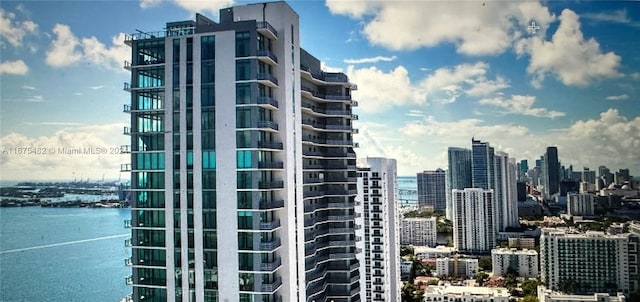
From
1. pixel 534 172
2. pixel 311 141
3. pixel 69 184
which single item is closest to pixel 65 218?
pixel 69 184

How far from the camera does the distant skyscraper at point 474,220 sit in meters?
13.0

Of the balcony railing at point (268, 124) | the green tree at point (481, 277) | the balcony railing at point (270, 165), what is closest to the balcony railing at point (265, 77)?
the balcony railing at point (268, 124)

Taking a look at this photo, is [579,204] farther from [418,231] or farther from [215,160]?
[418,231]

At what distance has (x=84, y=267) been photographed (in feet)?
23.4

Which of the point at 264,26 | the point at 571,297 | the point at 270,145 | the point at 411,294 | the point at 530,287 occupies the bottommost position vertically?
the point at 411,294

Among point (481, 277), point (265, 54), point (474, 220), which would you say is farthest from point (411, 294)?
point (265, 54)

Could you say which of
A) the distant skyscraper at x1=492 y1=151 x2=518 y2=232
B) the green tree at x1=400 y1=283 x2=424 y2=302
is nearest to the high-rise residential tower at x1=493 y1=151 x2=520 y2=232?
the distant skyscraper at x1=492 y1=151 x2=518 y2=232

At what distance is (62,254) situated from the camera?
7.07 m

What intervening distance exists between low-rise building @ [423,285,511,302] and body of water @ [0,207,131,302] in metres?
5.75

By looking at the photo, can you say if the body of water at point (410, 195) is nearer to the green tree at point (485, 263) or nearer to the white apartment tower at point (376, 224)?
the green tree at point (485, 263)

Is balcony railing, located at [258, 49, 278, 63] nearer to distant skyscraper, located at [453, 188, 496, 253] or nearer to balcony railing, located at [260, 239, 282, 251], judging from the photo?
balcony railing, located at [260, 239, 282, 251]

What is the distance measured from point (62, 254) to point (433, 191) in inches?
434

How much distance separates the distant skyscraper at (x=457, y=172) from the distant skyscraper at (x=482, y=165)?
0.14 m

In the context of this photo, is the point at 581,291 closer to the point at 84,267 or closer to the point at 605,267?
the point at 605,267
